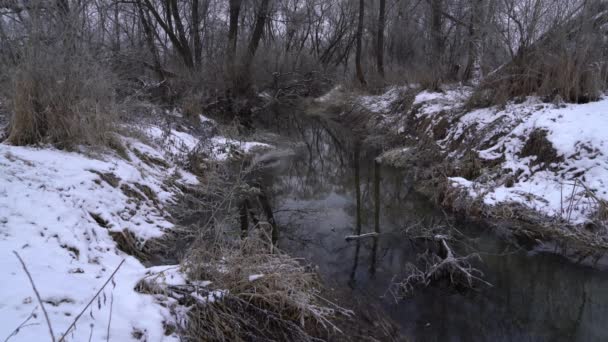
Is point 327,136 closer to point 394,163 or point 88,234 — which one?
point 394,163

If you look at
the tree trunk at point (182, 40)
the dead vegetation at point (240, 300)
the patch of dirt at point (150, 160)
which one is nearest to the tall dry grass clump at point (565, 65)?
the dead vegetation at point (240, 300)

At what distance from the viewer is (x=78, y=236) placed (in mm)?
4066

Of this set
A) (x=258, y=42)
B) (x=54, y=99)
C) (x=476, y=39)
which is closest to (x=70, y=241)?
(x=54, y=99)

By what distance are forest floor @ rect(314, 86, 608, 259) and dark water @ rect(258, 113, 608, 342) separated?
501 mm

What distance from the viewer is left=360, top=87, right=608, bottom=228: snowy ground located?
6051mm

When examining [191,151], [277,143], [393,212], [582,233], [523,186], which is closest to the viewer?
[582,233]

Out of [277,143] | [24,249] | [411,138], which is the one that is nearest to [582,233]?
[411,138]

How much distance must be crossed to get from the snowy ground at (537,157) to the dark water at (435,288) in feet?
2.91

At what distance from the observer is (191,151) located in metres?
8.61

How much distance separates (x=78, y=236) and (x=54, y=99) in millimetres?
2657

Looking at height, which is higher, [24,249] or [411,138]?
[411,138]

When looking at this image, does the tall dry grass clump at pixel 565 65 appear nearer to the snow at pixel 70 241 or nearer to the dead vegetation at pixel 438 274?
the dead vegetation at pixel 438 274

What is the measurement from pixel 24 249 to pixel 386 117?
1139 cm

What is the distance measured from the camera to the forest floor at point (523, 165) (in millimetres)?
5859
